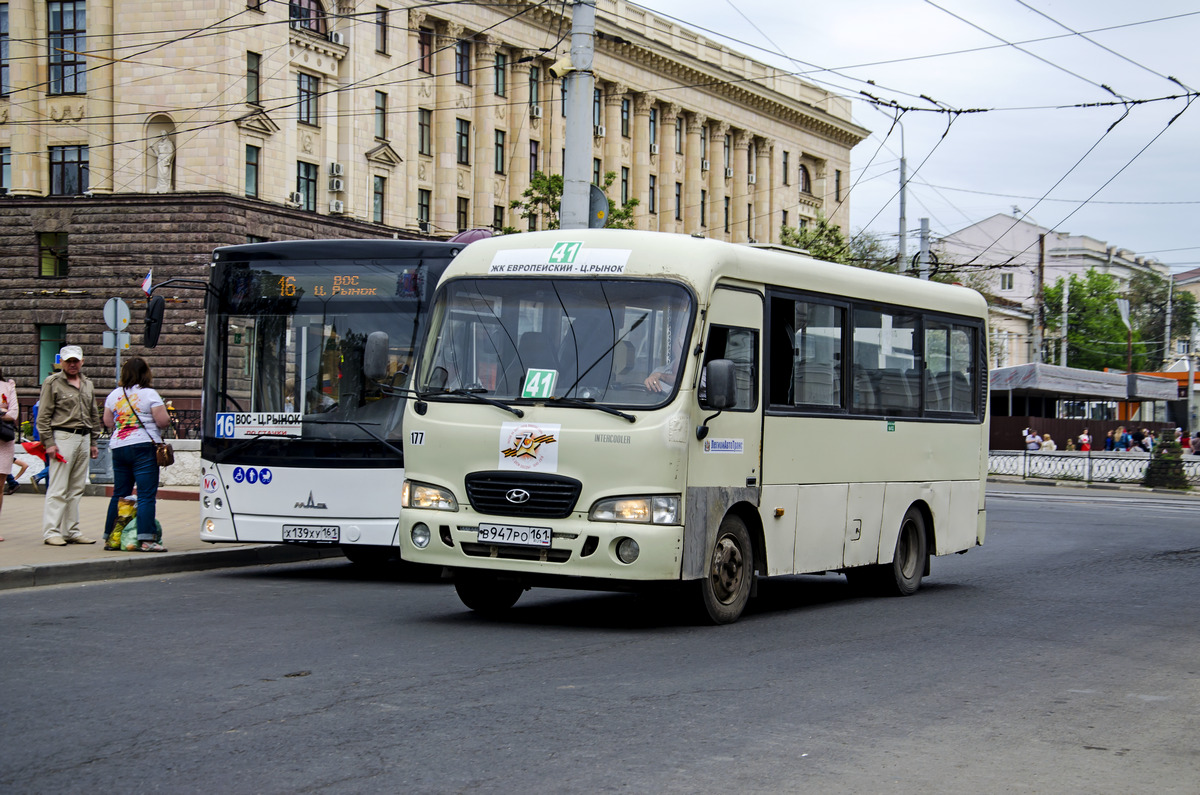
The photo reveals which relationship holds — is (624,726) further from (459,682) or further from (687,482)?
(687,482)

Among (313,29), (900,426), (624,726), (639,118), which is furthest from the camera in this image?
(639,118)

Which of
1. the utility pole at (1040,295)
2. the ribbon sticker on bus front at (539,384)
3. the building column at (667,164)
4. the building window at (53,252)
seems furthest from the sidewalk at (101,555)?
the building column at (667,164)

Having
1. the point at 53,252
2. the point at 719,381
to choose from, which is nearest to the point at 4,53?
the point at 53,252

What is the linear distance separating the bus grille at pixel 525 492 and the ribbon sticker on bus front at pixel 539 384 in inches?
21.0

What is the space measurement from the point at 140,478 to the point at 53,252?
35.1 metres

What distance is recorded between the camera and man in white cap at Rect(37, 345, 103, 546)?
550 inches

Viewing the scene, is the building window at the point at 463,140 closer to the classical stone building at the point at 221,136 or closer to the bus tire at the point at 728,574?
the classical stone building at the point at 221,136

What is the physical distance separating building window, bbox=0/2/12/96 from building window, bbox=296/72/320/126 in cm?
889

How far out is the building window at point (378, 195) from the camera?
2015 inches

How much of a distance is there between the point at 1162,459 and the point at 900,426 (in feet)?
98.9

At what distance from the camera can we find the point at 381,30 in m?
51.4

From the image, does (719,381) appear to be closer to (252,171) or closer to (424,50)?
(252,171)

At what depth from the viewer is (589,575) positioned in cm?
930

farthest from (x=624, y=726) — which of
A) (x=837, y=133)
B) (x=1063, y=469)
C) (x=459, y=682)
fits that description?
(x=837, y=133)
